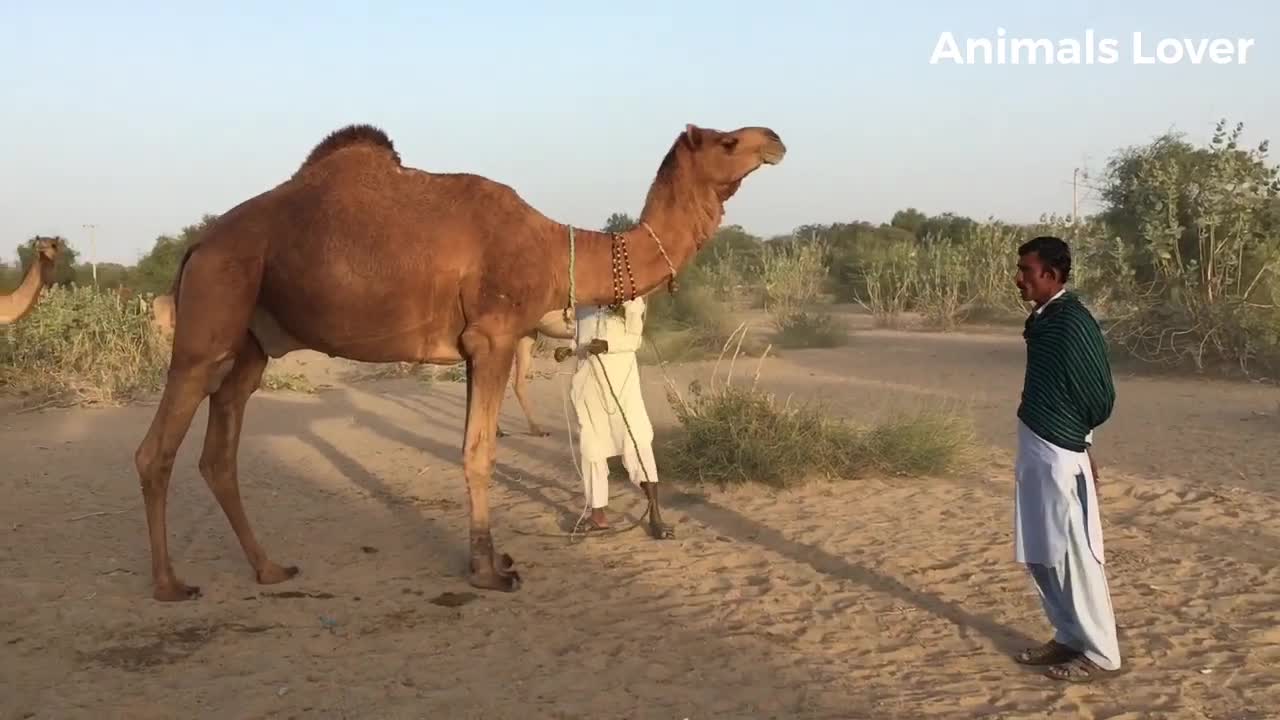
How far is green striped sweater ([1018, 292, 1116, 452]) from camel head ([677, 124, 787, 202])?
1.77 meters

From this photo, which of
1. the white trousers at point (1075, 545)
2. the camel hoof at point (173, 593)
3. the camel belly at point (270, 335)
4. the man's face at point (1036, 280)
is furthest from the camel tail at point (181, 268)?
the white trousers at point (1075, 545)

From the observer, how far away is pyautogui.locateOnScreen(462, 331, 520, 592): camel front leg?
5.55m

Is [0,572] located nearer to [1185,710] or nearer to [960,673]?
[960,673]

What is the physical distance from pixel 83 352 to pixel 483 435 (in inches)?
480

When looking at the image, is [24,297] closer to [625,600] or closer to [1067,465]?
[625,600]

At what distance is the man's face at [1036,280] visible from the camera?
14.4 feet

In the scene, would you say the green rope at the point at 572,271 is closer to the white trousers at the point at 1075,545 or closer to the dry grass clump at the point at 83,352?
the white trousers at the point at 1075,545

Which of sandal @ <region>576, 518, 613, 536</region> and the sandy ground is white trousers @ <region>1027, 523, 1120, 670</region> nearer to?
the sandy ground

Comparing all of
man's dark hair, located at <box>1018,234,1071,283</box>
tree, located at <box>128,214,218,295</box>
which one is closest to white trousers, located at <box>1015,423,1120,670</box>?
man's dark hair, located at <box>1018,234,1071,283</box>

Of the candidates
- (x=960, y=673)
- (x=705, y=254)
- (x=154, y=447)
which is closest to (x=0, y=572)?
(x=154, y=447)

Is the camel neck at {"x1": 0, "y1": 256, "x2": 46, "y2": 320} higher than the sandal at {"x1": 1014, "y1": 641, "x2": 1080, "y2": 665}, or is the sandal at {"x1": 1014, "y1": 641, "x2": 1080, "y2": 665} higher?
the camel neck at {"x1": 0, "y1": 256, "x2": 46, "y2": 320}

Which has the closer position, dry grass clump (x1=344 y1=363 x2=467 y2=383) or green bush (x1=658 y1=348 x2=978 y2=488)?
green bush (x1=658 y1=348 x2=978 y2=488)

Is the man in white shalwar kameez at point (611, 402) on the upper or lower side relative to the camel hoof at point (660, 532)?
upper

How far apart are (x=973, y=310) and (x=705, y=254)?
12975 mm
